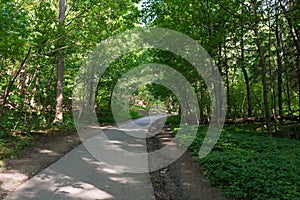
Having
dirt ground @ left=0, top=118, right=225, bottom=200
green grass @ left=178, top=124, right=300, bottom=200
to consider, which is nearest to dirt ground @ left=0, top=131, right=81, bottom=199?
dirt ground @ left=0, top=118, right=225, bottom=200

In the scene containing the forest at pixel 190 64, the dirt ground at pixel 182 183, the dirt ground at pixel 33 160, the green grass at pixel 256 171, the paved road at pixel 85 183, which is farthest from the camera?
the forest at pixel 190 64

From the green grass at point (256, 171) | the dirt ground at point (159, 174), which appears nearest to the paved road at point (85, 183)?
the dirt ground at point (159, 174)

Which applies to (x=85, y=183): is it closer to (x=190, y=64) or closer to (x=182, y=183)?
(x=182, y=183)

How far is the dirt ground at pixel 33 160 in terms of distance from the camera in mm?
5534

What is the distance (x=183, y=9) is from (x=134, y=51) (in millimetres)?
10761

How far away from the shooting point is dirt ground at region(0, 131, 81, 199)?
5.53m

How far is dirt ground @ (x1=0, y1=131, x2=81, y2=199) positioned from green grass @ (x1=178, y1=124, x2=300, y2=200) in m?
4.08

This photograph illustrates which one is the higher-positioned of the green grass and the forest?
the forest

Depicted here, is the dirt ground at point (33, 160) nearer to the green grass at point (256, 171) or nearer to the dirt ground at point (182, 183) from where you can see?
the dirt ground at point (182, 183)

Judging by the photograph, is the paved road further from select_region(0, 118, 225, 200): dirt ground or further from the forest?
the forest

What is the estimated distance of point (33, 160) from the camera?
7.25 m

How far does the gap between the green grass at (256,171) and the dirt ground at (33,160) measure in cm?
408

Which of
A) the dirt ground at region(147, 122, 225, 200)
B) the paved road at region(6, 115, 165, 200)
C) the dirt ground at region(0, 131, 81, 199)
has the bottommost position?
the dirt ground at region(147, 122, 225, 200)

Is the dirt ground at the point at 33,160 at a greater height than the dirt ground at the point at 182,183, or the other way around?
the dirt ground at the point at 33,160
